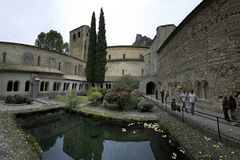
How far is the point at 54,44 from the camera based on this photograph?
1709 inches

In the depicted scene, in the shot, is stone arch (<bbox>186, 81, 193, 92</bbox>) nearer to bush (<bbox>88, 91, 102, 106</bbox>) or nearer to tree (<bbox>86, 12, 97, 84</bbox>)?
bush (<bbox>88, 91, 102, 106</bbox>)

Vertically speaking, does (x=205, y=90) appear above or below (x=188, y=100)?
above

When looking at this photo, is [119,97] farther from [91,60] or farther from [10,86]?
[91,60]

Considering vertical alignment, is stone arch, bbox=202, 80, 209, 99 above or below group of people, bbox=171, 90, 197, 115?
above

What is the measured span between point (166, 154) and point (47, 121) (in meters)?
10.2

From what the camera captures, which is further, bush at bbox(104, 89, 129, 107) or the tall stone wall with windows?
bush at bbox(104, 89, 129, 107)

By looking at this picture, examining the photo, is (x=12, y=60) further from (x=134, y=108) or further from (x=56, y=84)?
(x=134, y=108)

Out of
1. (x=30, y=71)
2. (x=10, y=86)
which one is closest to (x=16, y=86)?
(x=10, y=86)

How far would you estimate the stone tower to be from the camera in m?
43.0

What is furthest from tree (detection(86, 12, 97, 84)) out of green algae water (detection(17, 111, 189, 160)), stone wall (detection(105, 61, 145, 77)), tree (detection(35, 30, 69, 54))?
tree (detection(35, 30, 69, 54))

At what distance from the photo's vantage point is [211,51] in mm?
11969

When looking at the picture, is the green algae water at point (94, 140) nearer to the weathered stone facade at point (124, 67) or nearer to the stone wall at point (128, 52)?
the weathered stone facade at point (124, 67)

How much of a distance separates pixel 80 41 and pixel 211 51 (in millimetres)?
37588

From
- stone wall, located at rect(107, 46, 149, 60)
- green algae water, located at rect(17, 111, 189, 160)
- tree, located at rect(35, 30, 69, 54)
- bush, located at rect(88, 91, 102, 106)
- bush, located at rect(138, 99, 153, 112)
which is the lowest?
green algae water, located at rect(17, 111, 189, 160)
